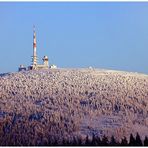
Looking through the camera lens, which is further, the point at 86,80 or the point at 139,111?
the point at 86,80

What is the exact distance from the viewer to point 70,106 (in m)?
38.2

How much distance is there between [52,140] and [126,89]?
47.3 feet

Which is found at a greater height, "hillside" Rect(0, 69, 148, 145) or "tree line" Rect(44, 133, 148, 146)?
"hillside" Rect(0, 69, 148, 145)

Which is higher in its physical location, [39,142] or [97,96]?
[97,96]

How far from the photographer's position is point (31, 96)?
139 ft

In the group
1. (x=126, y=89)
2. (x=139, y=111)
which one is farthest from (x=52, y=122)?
(x=126, y=89)

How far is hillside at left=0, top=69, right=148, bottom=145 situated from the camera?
109 ft

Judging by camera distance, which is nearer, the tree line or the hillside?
the tree line

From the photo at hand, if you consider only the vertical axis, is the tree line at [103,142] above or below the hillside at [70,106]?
below

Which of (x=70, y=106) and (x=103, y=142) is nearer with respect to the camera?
(x=103, y=142)

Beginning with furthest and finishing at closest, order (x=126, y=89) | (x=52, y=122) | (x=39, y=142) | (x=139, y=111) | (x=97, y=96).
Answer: (x=126, y=89)
(x=97, y=96)
(x=139, y=111)
(x=52, y=122)
(x=39, y=142)

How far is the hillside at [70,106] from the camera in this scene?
33125 millimetres

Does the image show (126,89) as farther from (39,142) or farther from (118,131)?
(39,142)

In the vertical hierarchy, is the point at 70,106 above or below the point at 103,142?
above
